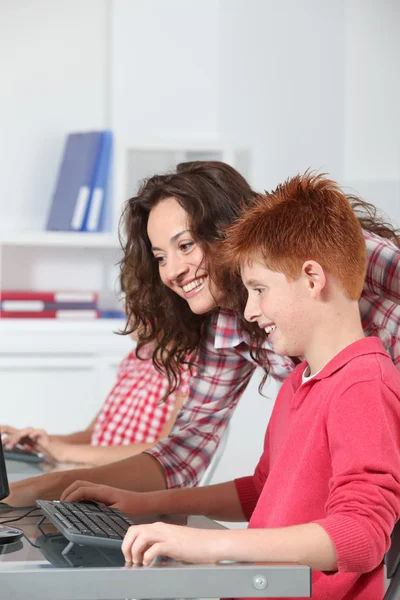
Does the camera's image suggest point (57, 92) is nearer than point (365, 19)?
No

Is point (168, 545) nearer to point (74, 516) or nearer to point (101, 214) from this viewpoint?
point (74, 516)

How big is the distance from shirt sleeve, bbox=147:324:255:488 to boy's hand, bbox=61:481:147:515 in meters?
0.28

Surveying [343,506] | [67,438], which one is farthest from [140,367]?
[343,506]

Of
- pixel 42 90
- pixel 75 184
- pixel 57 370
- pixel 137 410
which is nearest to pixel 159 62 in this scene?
pixel 42 90

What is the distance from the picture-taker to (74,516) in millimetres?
1160

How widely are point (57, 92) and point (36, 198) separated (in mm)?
473

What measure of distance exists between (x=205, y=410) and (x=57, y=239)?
210 centimetres

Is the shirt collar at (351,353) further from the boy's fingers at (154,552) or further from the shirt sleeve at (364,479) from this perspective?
the boy's fingers at (154,552)

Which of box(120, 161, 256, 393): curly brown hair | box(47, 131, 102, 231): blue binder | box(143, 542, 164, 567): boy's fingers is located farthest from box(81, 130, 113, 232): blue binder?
box(143, 542, 164, 567): boy's fingers

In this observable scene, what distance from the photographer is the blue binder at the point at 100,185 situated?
3.71 metres

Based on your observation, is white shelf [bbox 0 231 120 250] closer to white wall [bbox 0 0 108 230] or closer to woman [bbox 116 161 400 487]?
white wall [bbox 0 0 108 230]

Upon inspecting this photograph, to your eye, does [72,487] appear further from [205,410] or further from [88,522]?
[205,410]

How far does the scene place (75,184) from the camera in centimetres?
374

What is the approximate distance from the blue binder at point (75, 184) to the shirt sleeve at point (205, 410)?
210 centimetres
